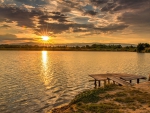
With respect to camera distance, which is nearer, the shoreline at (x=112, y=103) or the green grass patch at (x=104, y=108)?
the green grass patch at (x=104, y=108)

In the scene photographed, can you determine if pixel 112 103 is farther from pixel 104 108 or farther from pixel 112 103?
pixel 104 108

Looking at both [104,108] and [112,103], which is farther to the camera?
[112,103]

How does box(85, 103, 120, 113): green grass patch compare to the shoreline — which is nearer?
box(85, 103, 120, 113): green grass patch

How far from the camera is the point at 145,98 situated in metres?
15.0

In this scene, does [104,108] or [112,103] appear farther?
[112,103]


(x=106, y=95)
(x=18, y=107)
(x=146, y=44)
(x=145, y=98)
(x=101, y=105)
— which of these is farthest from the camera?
(x=146, y=44)

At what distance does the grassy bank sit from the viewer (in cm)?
1262

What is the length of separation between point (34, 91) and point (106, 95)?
37.5 ft

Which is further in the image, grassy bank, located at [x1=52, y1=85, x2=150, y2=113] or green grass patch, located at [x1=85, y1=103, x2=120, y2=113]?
grassy bank, located at [x1=52, y1=85, x2=150, y2=113]

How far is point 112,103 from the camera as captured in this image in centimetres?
1398

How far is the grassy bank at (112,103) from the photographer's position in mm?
12625

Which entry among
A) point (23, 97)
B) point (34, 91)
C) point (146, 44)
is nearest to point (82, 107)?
point (23, 97)

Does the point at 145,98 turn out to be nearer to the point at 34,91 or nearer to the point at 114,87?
the point at 114,87

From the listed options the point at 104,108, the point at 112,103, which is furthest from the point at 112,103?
the point at 104,108
